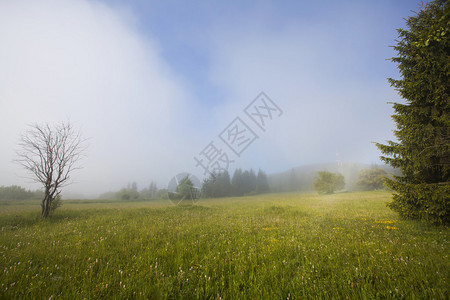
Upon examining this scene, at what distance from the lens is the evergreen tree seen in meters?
6.65

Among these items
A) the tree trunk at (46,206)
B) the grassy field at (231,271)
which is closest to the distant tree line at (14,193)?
the tree trunk at (46,206)

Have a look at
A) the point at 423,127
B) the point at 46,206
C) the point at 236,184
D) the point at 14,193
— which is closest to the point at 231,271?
the point at 423,127

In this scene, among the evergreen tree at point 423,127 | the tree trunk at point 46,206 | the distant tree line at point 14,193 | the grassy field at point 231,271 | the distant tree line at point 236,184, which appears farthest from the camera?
the distant tree line at point 236,184

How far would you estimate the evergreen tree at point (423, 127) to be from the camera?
665cm

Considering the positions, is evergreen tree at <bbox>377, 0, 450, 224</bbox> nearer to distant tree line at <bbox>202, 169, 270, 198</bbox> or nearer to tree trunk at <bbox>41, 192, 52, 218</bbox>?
tree trunk at <bbox>41, 192, 52, 218</bbox>

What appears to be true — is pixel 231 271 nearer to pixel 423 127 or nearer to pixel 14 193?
pixel 423 127

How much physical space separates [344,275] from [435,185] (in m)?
7.14

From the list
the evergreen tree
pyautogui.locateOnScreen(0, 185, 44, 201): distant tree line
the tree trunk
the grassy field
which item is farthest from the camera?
pyautogui.locateOnScreen(0, 185, 44, 201): distant tree line

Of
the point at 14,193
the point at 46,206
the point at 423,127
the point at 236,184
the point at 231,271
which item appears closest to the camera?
the point at 231,271

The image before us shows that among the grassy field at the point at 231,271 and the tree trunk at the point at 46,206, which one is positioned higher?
the tree trunk at the point at 46,206

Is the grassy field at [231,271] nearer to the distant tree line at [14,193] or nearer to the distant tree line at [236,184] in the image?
the distant tree line at [14,193]

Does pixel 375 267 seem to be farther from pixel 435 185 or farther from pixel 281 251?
pixel 435 185

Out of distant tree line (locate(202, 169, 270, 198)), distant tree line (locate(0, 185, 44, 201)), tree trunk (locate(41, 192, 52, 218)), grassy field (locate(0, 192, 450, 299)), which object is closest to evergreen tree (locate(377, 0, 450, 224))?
grassy field (locate(0, 192, 450, 299))

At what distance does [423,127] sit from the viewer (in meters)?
7.21
